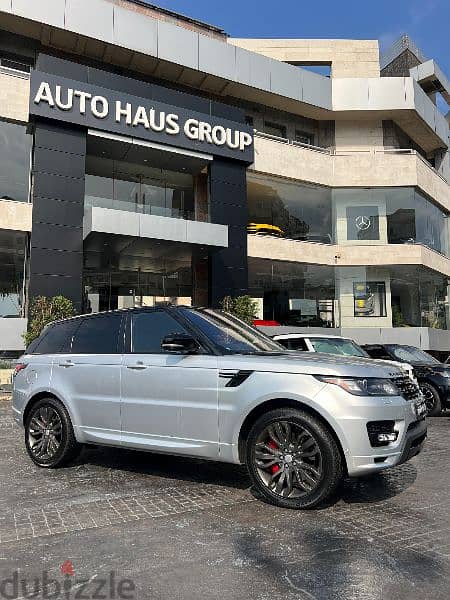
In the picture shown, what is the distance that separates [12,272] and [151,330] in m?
14.0

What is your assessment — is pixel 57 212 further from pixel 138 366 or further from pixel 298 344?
pixel 138 366

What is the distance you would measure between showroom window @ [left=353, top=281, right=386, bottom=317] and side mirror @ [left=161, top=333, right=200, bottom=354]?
20.6m

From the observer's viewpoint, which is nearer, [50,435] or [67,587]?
[67,587]

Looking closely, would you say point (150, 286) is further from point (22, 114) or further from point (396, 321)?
point (396, 321)

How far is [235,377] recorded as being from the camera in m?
4.73

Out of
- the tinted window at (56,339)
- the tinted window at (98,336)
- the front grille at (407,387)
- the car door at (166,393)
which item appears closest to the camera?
the front grille at (407,387)

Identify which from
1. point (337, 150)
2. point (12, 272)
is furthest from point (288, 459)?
point (337, 150)

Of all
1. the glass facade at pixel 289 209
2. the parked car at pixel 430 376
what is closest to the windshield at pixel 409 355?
the parked car at pixel 430 376

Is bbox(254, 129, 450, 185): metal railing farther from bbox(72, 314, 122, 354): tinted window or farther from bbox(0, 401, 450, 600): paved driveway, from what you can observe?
bbox(0, 401, 450, 600): paved driveway

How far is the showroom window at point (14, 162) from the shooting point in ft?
60.2

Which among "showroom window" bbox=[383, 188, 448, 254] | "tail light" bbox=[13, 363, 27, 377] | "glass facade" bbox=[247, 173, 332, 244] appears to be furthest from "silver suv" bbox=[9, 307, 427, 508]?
"showroom window" bbox=[383, 188, 448, 254]

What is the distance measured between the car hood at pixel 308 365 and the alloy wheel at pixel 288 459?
1.59 ft

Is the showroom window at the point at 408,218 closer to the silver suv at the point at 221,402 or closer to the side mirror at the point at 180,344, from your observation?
the silver suv at the point at 221,402

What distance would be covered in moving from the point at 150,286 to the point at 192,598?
761 inches
